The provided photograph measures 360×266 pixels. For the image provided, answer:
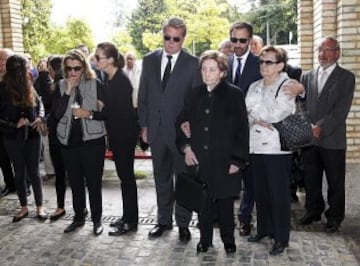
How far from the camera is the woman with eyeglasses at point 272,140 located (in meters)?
4.06

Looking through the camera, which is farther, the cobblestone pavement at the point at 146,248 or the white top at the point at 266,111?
the cobblestone pavement at the point at 146,248

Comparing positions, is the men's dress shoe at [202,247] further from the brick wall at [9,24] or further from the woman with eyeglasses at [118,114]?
the brick wall at [9,24]

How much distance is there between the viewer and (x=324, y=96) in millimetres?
4730

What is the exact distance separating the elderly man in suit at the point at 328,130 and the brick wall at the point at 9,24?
513 cm

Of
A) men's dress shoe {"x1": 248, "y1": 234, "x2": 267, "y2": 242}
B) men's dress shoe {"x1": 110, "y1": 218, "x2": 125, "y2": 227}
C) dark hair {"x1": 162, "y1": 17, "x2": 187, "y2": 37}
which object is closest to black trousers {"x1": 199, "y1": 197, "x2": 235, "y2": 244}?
men's dress shoe {"x1": 248, "y1": 234, "x2": 267, "y2": 242}

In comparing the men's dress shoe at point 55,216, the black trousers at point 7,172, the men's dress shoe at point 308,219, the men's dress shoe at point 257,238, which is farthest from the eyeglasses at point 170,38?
the black trousers at point 7,172

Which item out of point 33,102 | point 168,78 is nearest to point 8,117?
point 33,102

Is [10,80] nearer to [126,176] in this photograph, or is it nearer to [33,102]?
[33,102]

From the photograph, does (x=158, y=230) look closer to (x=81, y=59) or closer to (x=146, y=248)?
(x=146, y=248)

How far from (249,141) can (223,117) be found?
1.13ft

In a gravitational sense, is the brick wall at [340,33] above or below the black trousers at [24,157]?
above

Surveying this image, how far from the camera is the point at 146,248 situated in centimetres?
453

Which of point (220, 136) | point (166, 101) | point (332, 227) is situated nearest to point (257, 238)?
point (332, 227)

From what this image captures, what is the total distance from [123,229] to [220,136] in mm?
1637
